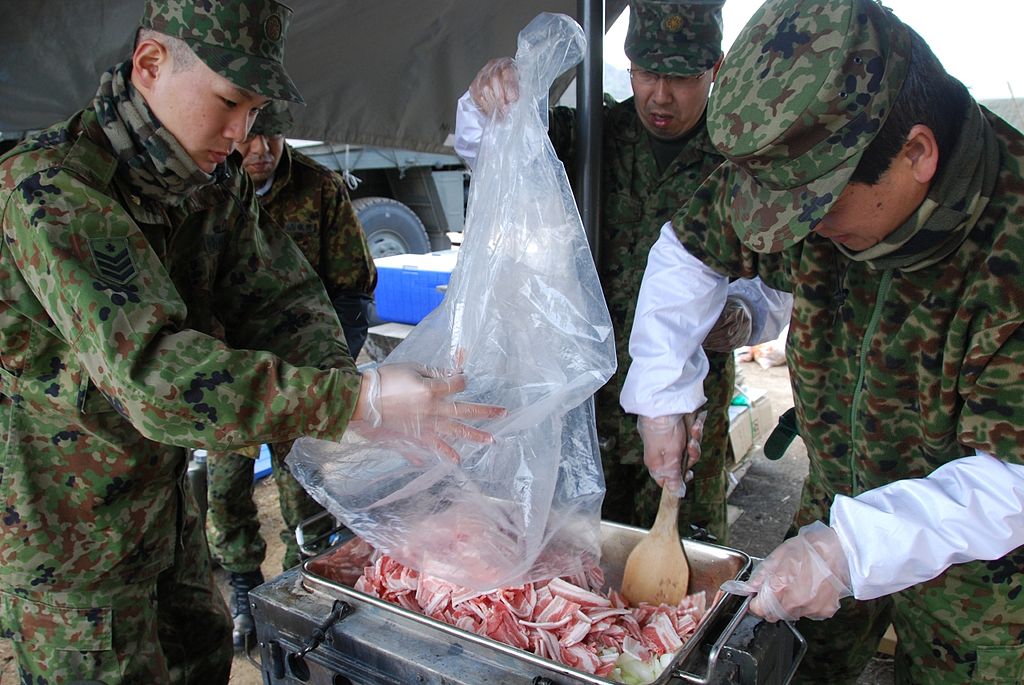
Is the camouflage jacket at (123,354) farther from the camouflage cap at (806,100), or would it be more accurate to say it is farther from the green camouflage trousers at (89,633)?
the camouflage cap at (806,100)

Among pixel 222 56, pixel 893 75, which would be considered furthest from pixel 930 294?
pixel 222 56

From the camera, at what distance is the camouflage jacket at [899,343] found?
1.13 meters

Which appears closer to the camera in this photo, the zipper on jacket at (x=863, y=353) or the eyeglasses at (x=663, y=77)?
the zipper on jacket at (x=863, y=353)

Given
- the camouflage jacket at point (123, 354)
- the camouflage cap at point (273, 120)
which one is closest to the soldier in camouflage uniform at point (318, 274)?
the camouflage cap at point (273, 120)

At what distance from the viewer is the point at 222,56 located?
136cm

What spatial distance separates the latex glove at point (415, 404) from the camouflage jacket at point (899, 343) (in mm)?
671

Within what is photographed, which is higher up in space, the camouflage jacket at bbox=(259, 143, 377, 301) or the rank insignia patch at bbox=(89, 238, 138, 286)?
the rank insignia patch at bbox=(89, 238, 138, 286)

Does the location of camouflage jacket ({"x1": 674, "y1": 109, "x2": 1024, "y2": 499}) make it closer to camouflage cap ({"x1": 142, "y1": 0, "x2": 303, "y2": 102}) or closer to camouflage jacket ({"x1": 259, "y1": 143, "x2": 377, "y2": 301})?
camouflage cap ({"x1": 142, "y1": 0, "x2": 303, "y2": 102})

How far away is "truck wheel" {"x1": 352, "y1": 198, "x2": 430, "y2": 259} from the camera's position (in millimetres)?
7531

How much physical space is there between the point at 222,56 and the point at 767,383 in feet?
18.2

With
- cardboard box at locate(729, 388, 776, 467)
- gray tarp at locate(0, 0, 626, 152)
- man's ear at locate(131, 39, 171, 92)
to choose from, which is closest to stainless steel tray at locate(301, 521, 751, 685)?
man's ear at locate(131, 39, 171, 92)

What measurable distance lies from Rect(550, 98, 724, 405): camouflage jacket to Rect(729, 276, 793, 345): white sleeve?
21 centimetres

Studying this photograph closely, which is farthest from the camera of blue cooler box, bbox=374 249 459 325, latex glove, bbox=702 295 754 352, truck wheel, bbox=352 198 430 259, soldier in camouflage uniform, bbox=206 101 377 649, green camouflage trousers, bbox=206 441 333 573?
truck wheel, bbox=352 198 430 259

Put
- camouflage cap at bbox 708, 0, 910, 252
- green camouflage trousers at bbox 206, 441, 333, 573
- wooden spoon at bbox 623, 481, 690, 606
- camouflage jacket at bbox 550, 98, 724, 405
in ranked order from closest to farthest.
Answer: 1. camouflage cap at bbox 708, 0, 910, 252
2. wooden spoon at bbox 623, 481, 690, 606
3. camouflage jacket at bbox 550, 98, 724, 405
4. green camouflage trousers at bbox 206, 441, 333, 573
